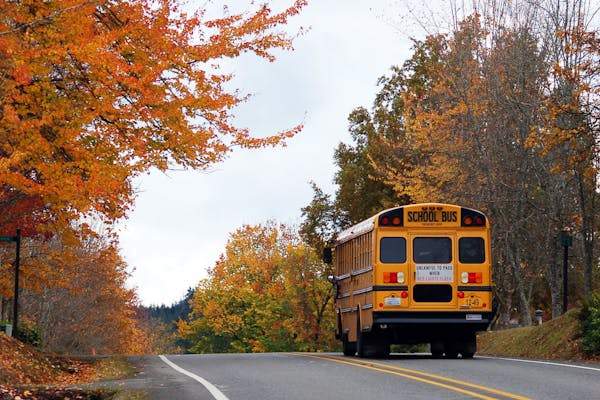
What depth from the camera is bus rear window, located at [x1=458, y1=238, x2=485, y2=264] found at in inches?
891

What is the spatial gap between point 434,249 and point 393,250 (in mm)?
900

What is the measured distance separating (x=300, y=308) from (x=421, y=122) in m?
29.4

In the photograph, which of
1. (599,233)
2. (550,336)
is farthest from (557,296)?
(550,336)

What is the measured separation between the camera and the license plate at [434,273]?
22.5m

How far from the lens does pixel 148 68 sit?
58.0 feet

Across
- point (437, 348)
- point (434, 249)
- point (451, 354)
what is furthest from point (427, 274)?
point (437, 348)

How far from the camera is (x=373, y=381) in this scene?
15016mm

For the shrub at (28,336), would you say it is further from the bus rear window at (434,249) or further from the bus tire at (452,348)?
the bus rear window at (434,249)

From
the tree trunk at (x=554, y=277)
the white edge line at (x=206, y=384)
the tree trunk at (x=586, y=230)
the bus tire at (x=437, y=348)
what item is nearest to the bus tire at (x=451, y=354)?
the bus tire at (x=437, y=348)

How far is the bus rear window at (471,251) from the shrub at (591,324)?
241cm

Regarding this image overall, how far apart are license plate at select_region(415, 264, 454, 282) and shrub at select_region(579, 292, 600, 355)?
2.91 meters

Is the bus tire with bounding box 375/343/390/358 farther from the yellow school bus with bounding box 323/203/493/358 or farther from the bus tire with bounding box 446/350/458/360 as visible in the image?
Result: the bus tire with bounding box 446/350/458/360

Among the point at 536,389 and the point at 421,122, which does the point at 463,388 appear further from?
the point at 421,122

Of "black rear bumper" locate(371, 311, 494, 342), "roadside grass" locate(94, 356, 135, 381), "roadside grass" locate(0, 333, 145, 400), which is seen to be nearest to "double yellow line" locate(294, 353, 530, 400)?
"black rear bumper" locate(371, 311, 494, 342)
